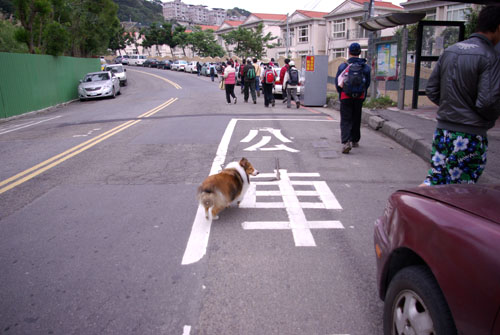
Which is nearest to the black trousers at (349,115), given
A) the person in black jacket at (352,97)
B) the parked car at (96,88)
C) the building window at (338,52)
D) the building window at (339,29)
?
the person in black jacket at (352,97)

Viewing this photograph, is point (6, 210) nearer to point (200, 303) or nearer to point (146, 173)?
point (146, 173)

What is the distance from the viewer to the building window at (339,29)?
46.9 meters

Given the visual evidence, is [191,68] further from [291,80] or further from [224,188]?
[224,188]

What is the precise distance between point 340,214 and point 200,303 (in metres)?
2.39

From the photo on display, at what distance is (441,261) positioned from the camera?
1.94 meters

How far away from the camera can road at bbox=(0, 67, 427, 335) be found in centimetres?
299

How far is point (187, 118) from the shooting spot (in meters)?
13.0

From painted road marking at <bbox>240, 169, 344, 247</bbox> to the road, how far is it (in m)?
0.02

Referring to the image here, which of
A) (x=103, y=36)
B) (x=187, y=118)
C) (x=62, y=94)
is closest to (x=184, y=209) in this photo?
(x=187, y=118)

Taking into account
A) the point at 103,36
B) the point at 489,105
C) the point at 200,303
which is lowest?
the point at 200,303

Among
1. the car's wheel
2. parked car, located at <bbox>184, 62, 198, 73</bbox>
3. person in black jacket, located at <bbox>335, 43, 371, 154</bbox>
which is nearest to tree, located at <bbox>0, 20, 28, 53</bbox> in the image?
parked car, located at <bbox>184, 62, 198, 73</bbox>

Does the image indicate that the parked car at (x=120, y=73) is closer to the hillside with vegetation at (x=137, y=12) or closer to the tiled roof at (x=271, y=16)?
the tiled roof at (x=271, y=16)

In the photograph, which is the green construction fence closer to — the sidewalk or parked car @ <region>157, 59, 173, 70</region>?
the sidewalk

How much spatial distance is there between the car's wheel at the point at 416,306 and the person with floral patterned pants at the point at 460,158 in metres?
1.82
